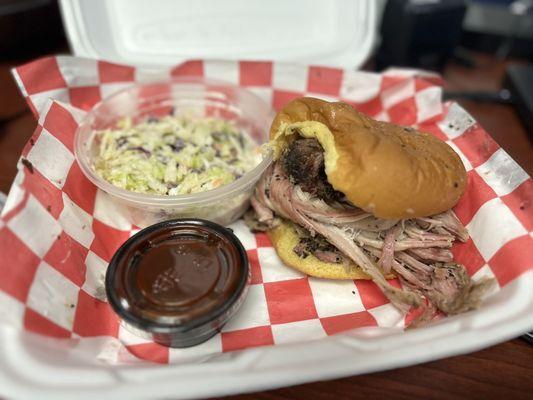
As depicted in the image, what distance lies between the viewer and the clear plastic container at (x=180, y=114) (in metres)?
1.89

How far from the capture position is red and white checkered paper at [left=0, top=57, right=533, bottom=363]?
1.47 meters

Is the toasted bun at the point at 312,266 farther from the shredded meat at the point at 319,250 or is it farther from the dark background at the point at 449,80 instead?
the dark background at the point at 449,80

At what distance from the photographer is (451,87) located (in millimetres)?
3355

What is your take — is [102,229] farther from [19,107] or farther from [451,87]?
[451,87]

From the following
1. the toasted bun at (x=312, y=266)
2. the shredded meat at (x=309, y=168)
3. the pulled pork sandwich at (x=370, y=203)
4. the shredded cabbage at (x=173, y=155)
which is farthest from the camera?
the shredded cabbage at (x=173, y=155)

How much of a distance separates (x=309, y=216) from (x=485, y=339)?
791 millimetres

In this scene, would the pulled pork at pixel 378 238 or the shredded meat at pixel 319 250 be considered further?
the shredded meat at pixel 319 250

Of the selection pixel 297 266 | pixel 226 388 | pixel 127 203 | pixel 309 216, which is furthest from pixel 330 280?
pixel 127 203

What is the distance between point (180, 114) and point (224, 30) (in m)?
0.70

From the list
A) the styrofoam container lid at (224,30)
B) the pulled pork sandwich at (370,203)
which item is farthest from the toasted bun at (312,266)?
the styrofoam container lid at (224,30)

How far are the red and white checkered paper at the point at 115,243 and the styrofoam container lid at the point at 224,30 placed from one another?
0.41 meters

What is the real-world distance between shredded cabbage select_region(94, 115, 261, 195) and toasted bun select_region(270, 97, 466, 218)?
0.53 metres

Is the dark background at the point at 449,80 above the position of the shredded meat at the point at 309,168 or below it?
below

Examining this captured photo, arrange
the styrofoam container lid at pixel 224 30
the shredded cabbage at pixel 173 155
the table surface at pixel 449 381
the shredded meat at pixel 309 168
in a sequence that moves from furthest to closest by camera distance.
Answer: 1. the styrofoam container lid at pixel 224 30
2. the shredded cabbage at pixel 173 155
3. the shredded meat at pixel 309 168
4. the table surface at pixel 449 381
